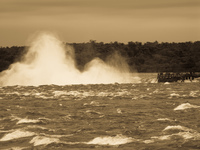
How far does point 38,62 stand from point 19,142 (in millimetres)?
93755

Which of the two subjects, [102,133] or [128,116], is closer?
[102,133]

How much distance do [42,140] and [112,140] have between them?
3152mm

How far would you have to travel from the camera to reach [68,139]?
21875 millimetres

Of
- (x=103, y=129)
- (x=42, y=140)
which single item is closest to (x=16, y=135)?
(x=42, y=140)

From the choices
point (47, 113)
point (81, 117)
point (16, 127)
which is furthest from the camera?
point (47, 113)

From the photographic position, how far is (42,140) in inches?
842

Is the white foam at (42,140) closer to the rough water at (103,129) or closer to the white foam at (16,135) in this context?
the rough water at (103,129)

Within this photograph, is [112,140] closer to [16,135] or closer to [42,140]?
[42,140]

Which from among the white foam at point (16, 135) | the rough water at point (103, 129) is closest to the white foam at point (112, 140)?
the rough water at point (103, 129)

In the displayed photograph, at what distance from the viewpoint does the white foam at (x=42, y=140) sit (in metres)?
21.1

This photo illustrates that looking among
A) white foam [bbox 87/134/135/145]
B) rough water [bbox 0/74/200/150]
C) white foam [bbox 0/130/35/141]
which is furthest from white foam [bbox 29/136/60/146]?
white foam [bbox 87/134/135/145]

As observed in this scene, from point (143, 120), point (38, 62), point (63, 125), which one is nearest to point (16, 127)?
point (63, 125)

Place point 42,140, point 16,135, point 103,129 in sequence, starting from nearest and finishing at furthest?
point 42,140, point 16,135, point 103,129

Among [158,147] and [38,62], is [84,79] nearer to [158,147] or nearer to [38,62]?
[38,62]
